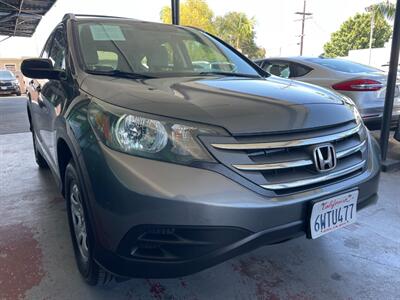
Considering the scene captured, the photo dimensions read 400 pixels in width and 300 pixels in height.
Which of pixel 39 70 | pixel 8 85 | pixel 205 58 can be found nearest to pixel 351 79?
pixel 205 58

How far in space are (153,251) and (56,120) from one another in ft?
3.62

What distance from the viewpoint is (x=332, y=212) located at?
155cm

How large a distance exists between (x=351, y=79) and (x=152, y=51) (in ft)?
9.33

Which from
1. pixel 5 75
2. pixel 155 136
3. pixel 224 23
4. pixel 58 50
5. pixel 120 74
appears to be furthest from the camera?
pixel 224 23

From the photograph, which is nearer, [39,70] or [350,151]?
[350,151]

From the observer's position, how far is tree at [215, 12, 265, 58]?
131 feet

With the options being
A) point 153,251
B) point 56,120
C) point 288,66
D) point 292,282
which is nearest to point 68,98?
point 56,120

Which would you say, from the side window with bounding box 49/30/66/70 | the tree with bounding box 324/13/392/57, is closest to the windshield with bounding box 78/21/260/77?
the side window with bounding box 49/30/66/70

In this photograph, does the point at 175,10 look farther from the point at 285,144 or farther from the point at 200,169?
the point at 200,169

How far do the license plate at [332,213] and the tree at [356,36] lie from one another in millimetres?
47026

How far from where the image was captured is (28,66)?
213 centimetres

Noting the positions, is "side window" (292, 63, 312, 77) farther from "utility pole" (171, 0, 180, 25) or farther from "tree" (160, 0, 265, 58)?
"tree" (160, 0, 265, 58)

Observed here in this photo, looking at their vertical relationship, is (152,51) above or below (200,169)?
above

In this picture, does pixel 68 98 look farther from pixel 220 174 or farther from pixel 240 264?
pixel 240 264
